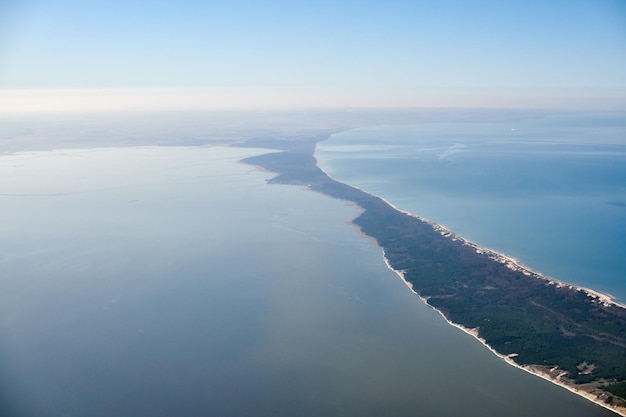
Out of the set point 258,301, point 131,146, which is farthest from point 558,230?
point 131,146

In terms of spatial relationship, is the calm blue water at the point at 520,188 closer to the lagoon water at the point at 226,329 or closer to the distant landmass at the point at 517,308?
the distant landmass at the point at 517,308

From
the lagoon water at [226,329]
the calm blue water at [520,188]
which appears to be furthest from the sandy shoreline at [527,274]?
the calm blue water at [520,188]

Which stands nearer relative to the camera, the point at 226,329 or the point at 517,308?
the point at 226,329

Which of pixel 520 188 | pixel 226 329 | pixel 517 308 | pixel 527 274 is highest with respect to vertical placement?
pixel 520 188

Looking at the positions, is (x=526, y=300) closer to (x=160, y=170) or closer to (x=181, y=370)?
(x=181, y=370)

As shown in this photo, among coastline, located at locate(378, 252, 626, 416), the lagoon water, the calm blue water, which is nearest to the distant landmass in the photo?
coastline, located at locate(378, 252, 626, 416)

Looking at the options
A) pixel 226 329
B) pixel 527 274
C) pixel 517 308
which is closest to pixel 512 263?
pixel 527 274

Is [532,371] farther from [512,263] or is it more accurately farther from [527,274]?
[512,263]
